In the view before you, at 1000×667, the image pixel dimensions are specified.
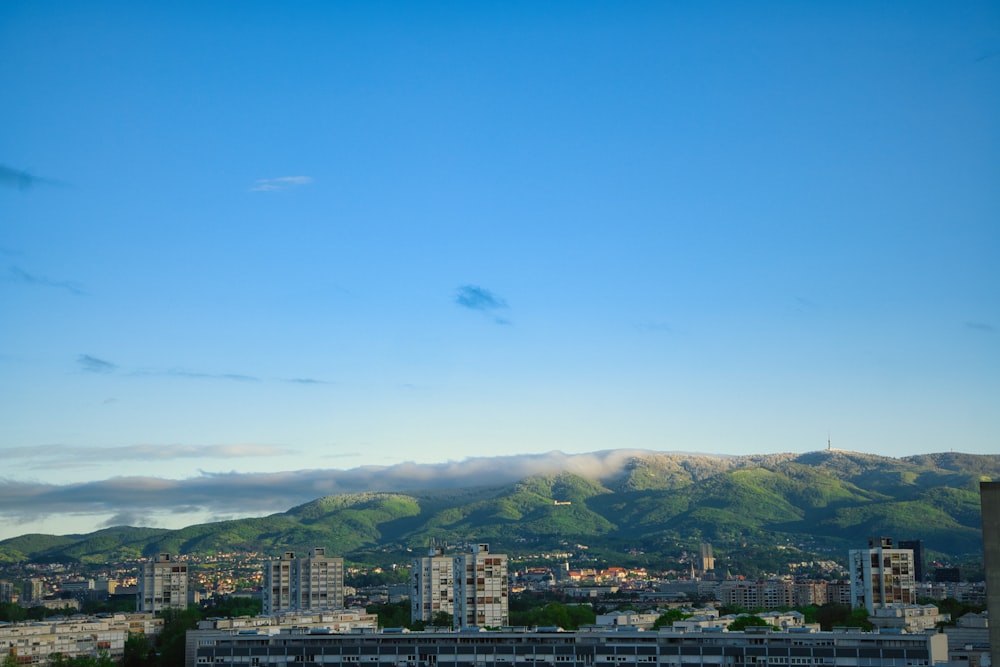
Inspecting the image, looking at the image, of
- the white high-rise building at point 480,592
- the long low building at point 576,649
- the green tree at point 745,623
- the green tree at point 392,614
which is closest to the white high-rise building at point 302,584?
the green tree at point 392,614

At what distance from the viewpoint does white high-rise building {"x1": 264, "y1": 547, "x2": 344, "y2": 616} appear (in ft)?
365

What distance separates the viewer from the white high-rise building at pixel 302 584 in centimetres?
11112

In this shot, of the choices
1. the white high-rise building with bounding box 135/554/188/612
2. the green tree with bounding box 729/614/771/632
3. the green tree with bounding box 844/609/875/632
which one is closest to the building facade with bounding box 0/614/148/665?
the white high-rise building with bounding box 135/554/188/612

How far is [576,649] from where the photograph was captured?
2233 inches

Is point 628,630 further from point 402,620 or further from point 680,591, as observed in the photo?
point 680,591

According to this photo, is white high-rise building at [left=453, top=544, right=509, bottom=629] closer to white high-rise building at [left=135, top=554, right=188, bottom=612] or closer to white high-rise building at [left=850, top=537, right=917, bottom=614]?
white high-rise building at [left=850, top=537, right=917, bottom=614]

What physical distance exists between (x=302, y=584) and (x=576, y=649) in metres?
58.8

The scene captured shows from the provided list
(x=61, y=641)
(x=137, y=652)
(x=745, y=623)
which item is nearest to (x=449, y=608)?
(x=137, y=652)

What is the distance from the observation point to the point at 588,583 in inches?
7175

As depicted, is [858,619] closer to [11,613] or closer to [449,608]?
[449,608]

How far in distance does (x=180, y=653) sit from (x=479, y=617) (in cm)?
1819

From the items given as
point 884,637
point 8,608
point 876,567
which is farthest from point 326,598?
point 884,637

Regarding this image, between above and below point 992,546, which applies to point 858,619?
below

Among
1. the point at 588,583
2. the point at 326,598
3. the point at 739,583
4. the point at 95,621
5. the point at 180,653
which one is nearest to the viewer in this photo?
the point at 180,653
